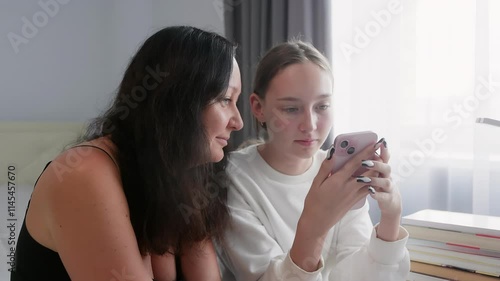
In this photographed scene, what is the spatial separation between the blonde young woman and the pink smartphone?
0.04ft

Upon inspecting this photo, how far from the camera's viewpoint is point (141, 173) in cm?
91

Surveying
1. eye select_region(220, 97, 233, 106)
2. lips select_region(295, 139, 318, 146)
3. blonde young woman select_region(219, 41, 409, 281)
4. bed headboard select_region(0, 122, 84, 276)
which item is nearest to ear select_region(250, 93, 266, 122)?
blonde young woman select_region(219, 41, 409, 281)

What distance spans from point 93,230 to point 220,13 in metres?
1.74

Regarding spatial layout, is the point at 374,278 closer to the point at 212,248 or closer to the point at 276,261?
the point at 276,261

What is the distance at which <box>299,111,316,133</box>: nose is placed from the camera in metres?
1.11

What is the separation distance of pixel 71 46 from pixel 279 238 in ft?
5.24

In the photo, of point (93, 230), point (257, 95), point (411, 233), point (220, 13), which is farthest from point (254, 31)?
point (93, 230)

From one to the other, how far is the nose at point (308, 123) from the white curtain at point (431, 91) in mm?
729

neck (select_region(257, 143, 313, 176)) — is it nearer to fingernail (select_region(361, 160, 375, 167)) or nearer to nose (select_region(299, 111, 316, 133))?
nose (select_region(299, 111, 316, 133))

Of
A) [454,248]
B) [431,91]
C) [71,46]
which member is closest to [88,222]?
[454,248]

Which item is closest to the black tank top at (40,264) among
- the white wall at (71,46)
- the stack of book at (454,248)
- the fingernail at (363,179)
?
the fingernail at (363,179)

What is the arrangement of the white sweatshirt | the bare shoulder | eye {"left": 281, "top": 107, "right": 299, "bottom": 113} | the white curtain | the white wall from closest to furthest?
the bare shoulder < the white sweatshirt < eye {"left": 281, "top": 107, "right": 299, "bottom": 113} < the white curtain < the white wall

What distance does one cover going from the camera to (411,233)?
1185 mm

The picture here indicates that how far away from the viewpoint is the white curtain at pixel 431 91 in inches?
60.9
